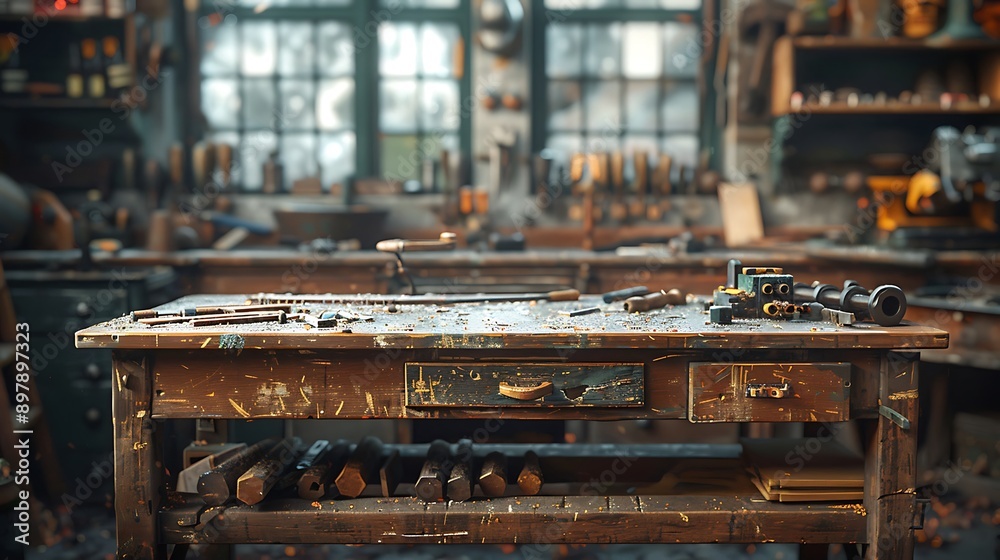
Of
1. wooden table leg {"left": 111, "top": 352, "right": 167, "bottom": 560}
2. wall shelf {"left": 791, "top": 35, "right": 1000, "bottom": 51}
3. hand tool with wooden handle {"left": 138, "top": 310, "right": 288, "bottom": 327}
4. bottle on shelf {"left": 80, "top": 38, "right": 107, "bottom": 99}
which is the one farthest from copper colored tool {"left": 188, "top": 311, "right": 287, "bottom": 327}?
wall shelf {"left": 791, "top": 35, "right": 1000, "bottom": 51}

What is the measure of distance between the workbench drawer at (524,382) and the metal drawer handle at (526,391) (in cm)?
1

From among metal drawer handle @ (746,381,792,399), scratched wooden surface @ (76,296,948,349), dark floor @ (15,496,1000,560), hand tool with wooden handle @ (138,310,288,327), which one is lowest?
dark floor @ (15,496,1000,560)

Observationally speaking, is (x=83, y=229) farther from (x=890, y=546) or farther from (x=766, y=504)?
(x=890, y=546)

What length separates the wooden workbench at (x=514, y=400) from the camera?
2039 mm

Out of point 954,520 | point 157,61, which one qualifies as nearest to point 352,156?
point 157,61

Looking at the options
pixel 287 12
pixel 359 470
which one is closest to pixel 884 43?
pixel 287 12

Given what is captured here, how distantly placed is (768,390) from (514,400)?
62 cm

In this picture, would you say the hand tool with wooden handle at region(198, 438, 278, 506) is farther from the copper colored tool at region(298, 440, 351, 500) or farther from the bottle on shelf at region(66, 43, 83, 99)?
the bottle on shelf at region(66, 43, 83, 99)

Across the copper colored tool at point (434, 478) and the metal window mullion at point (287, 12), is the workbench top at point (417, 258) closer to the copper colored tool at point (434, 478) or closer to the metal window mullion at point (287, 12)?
the metal window mullion at point (287, 12)

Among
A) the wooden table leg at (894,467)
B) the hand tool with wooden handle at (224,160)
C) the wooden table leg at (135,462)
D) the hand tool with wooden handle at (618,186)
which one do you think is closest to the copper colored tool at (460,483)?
the wooden table leg at (135,462)

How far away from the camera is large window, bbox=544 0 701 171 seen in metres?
5.02

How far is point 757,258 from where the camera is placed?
4113mm

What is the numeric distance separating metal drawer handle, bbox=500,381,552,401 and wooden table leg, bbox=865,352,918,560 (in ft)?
2.74

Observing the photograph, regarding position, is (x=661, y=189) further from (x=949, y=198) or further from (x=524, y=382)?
(x=524, y=382)
